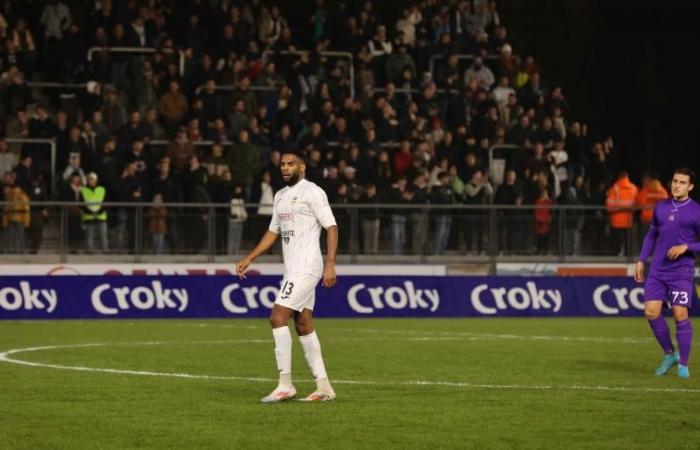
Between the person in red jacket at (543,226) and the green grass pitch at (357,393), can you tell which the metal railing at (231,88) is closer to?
the person in red jacket at (543,226)

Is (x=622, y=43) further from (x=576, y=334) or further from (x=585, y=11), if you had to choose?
(x=576, y=334)

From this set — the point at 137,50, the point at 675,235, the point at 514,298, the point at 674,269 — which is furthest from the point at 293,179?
the point at 137,50

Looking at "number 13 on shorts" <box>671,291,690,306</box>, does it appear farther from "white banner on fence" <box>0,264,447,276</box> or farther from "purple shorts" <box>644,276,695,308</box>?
"white banner on fence" <box>0,264,447,276</box>

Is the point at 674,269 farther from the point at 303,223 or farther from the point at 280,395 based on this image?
the point at 280,395

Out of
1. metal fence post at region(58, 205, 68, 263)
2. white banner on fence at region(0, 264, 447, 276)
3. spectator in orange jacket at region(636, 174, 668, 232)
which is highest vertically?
spectator in orange jacket at region(636, 174, 668, 232)

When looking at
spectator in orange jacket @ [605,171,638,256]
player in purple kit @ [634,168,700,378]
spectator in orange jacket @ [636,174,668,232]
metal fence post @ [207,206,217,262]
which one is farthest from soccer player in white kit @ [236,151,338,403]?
spectator in orange jacket @ [636,174,668,232]

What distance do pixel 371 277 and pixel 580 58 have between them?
17.2m

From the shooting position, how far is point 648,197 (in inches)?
1207

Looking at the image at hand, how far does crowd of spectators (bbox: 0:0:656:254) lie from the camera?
2881cm

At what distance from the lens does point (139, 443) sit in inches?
417

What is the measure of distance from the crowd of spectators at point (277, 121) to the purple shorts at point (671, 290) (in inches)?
494

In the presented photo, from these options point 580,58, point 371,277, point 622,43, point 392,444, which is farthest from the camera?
point 580,58

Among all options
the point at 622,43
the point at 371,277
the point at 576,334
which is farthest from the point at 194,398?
the point at 622,43

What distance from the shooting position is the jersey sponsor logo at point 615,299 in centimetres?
2889
